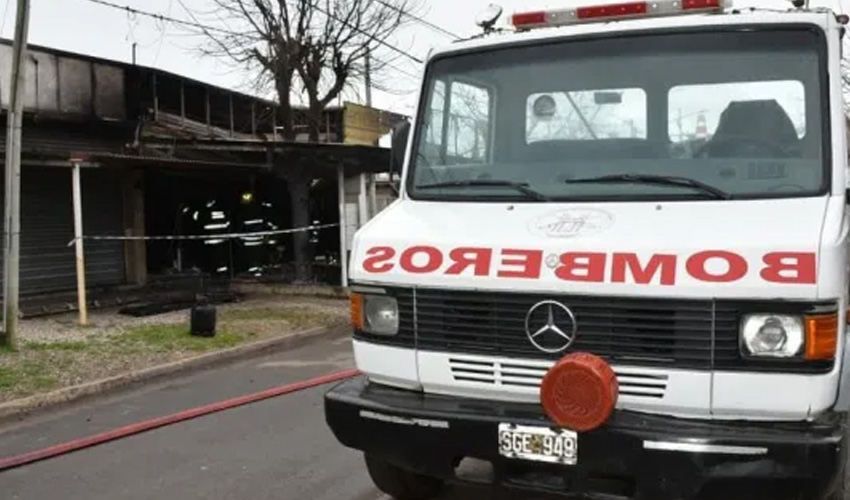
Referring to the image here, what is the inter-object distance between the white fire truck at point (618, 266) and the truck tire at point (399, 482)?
0.02 m

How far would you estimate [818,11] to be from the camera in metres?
3.98

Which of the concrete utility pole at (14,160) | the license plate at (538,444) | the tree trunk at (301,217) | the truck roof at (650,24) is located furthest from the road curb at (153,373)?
the license plate at (538,444)

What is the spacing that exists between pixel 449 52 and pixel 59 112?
10.2 meters

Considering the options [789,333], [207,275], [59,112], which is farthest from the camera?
[207,275]

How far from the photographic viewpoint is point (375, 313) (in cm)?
402

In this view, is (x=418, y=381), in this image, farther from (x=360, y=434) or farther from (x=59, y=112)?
(x=59, y=112)

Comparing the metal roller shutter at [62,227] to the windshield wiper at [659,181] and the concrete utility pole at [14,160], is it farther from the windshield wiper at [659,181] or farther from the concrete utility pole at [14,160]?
A: the windshield wiper at [659,181]

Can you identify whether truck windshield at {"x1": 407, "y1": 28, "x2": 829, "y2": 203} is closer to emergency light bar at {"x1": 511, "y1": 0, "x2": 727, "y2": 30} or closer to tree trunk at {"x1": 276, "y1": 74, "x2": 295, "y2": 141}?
emergency light bar at {"x1": 511, "y1": 0, "x2": 727, "y2": 30}

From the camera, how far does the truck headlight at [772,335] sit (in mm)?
3223

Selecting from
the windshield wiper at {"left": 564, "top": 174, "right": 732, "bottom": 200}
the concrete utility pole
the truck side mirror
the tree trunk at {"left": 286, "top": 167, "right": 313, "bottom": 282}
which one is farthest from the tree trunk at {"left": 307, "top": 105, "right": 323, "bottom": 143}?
the windshield wiper at {"left": 564, "top": 174, "right": 732, "bottom": 200}

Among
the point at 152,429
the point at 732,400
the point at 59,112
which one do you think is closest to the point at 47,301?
the point at 59,112

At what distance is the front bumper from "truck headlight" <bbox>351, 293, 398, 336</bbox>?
1.03 feet

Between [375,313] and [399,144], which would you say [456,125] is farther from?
[375,313]

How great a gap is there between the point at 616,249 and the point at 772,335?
0.67 metres
